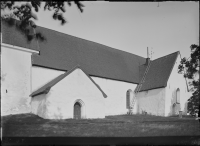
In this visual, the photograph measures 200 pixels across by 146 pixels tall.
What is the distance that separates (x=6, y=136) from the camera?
6.51m

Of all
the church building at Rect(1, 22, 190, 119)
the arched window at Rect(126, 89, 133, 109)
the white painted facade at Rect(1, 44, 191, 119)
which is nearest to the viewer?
the white painted facade at Rect(1, 44, 191, 119)

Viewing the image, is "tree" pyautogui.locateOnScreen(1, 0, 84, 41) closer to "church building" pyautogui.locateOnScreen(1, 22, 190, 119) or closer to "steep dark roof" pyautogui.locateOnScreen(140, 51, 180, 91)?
"church building" pyautogui.locateOnScreen(1, 22, 190, 119)

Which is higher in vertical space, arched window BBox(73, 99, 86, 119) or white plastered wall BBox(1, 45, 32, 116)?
white plastered wall BBox(1, 45, 32, 116)

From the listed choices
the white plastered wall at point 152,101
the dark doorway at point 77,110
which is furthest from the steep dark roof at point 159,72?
the dark doorway at point 77,110

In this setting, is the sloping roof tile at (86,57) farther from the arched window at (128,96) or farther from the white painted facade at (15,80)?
the white painted facade at (15,80)

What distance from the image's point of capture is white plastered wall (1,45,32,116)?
10.4 meters

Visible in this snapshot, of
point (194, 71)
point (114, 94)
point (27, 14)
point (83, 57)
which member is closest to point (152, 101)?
point (114, 94)

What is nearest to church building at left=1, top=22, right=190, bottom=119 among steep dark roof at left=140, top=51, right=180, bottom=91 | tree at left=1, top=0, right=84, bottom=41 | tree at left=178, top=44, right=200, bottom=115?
steep dark roof at left=140, top=51, right=180, bottom=91

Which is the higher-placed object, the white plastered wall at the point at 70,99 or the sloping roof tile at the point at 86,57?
the sloping roof tile at the point at 86,57

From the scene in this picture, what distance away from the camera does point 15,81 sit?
38.4 feet

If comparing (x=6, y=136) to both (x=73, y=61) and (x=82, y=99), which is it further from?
(x=73, y=61)

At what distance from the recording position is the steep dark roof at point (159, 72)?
64.6 ft

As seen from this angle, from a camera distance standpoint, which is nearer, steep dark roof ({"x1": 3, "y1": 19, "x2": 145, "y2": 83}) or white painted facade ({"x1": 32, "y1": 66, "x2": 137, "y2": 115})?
steep dark roof ({"x1": 3, "y1": 19, "x2": 145, "y2": 83})

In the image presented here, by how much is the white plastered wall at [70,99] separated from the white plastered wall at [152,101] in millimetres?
6901
